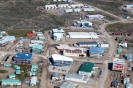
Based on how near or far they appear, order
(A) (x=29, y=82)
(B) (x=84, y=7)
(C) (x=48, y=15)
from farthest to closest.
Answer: (B) (x=84, y=7), (C) (x=48, y=15), (A) (x=29, y=82)

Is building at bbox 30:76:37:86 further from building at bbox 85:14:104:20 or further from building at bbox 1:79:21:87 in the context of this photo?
building at bbox 85:14:104:20

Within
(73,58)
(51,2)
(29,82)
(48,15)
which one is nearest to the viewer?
(29,82)

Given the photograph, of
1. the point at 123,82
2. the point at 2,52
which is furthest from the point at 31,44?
the point at 123,82

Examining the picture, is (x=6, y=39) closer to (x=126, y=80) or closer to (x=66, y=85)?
(x=66, y=85)

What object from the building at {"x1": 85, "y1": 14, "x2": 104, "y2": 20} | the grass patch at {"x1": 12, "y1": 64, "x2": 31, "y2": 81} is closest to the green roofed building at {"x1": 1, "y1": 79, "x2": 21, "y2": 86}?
the grass patch at {"x1": 12, "y1": 64, "x2": 31, "y2": 81}

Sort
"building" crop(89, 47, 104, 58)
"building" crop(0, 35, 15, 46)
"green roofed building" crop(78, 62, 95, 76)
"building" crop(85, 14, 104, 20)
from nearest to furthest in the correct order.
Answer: "green roofed building" crop(78, 62, 95, 76)
"building" crop(89, 47, 104, 58)
"building" crop(0, 35, 15, 46)
"building" crop(85, 14, 104, 20)

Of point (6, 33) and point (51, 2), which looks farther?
point (51, 2)

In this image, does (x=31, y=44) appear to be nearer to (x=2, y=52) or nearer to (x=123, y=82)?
(x=2, y=52)
